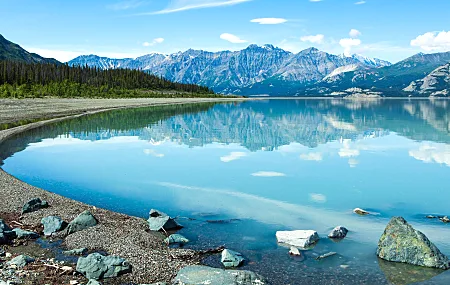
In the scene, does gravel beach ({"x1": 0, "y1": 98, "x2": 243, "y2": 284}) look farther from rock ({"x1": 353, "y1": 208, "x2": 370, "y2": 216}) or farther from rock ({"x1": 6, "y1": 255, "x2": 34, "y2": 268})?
rock ({"x1": 353, "y1": 208, "x2": 370, "y2": 216})

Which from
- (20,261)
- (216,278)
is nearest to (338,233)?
(216,278)

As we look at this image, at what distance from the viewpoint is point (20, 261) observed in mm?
11164

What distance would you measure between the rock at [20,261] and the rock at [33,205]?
5.21m

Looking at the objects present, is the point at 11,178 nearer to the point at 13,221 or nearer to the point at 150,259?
the point at 13,221

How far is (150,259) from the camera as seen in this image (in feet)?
38.6

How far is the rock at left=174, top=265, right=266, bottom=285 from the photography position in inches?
381

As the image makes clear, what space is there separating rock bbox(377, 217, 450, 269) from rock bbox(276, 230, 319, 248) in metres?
2.05

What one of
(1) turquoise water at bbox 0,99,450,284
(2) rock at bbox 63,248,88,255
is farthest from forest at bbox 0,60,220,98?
(2) rock at bbox 63,248,88,255

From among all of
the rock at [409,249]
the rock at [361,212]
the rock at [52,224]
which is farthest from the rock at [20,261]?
the rock at [361,212]

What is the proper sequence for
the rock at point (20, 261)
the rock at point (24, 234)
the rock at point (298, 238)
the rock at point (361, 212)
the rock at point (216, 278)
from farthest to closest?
the rock at point (361, 212) < the rock at point (24, 234) < the rock at point (298, 238) < the rock at point (20, 261) < the rock at point (216, 278)

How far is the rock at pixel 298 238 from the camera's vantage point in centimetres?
1320

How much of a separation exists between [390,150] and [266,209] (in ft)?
69.4

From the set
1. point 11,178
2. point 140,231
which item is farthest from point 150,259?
point 11,178

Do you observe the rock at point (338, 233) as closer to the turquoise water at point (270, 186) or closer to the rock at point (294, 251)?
the turquoise water at point (270, 186)
